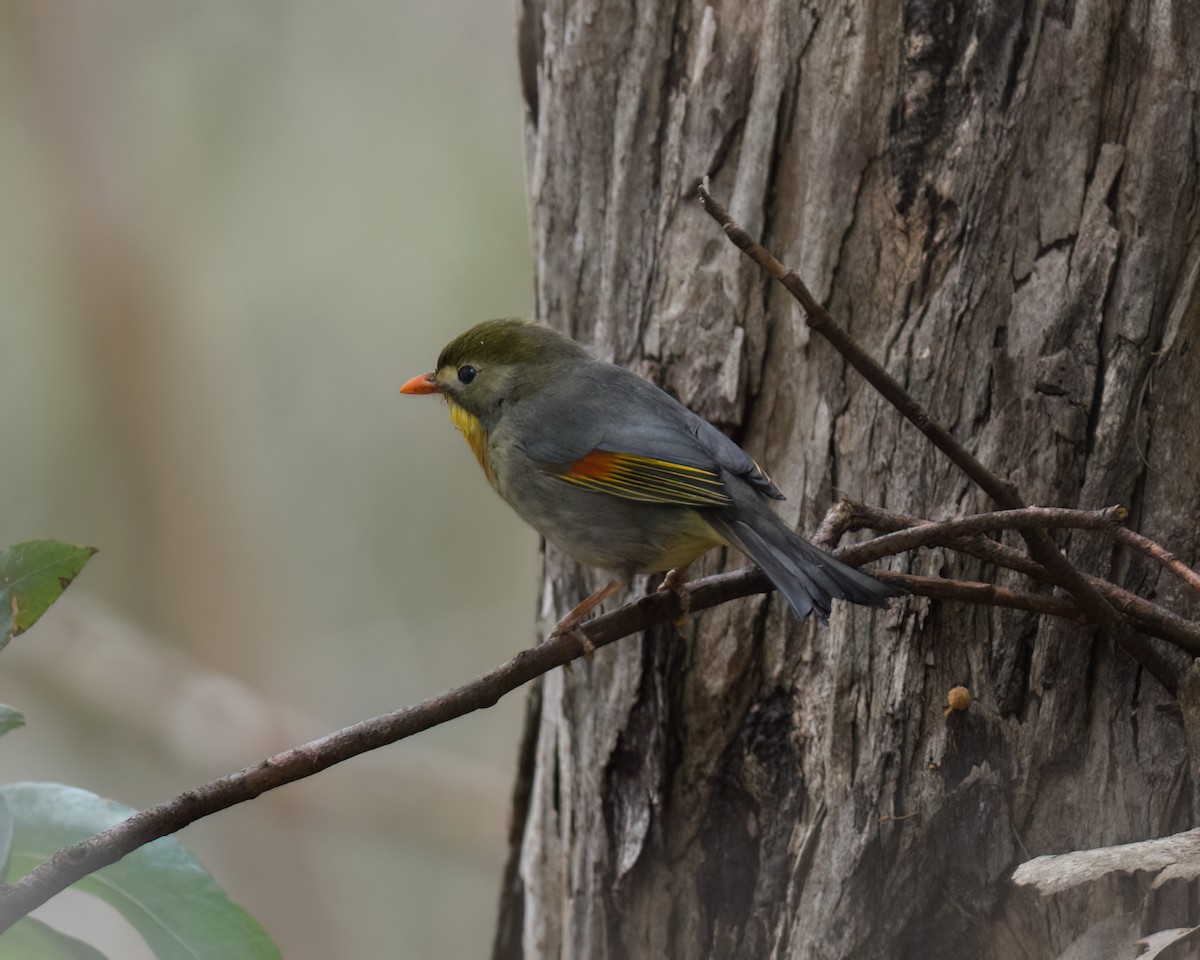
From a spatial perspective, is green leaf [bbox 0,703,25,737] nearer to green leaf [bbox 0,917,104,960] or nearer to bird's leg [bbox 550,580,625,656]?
green leaf [bbox 0,917,104,960]

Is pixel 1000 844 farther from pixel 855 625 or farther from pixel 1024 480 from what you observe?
pixel 1024 480

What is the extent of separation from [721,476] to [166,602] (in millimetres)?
5835

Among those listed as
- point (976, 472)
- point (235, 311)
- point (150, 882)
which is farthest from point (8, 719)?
point (235, 311)

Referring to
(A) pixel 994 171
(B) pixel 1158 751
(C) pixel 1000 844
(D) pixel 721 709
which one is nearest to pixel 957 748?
(C) pixel 1000 844

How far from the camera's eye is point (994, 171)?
7.10ft

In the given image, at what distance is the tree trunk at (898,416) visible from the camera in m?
2.07

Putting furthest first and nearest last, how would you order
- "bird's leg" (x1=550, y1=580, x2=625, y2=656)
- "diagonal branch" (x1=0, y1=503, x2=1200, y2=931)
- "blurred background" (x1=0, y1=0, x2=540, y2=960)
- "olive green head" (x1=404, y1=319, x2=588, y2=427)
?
"blurred background" (x1=0, y1=0, x2=540, y2=960)
"olive green head" (x1=404, y1=319, x2=588, y2=427)
"bird's leg" (x1=550, y1=580, x2=625, y2=656)
"diagonal branch" (x1=0, y1=503, x2=1200, y2=931)

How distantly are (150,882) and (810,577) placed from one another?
1177 millimetres

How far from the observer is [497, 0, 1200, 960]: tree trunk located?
6.79ft

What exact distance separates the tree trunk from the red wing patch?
0.18m

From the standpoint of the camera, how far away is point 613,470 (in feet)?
8.43

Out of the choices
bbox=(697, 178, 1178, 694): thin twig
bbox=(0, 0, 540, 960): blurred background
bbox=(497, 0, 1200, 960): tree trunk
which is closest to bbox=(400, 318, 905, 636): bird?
bbox=(497, 0, 1200, 960): tree trunk

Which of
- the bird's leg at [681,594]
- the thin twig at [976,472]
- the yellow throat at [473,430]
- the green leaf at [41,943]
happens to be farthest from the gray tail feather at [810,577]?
the green leaf at [41,943]

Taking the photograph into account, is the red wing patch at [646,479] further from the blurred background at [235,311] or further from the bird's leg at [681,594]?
the blurred background at [235,311]
